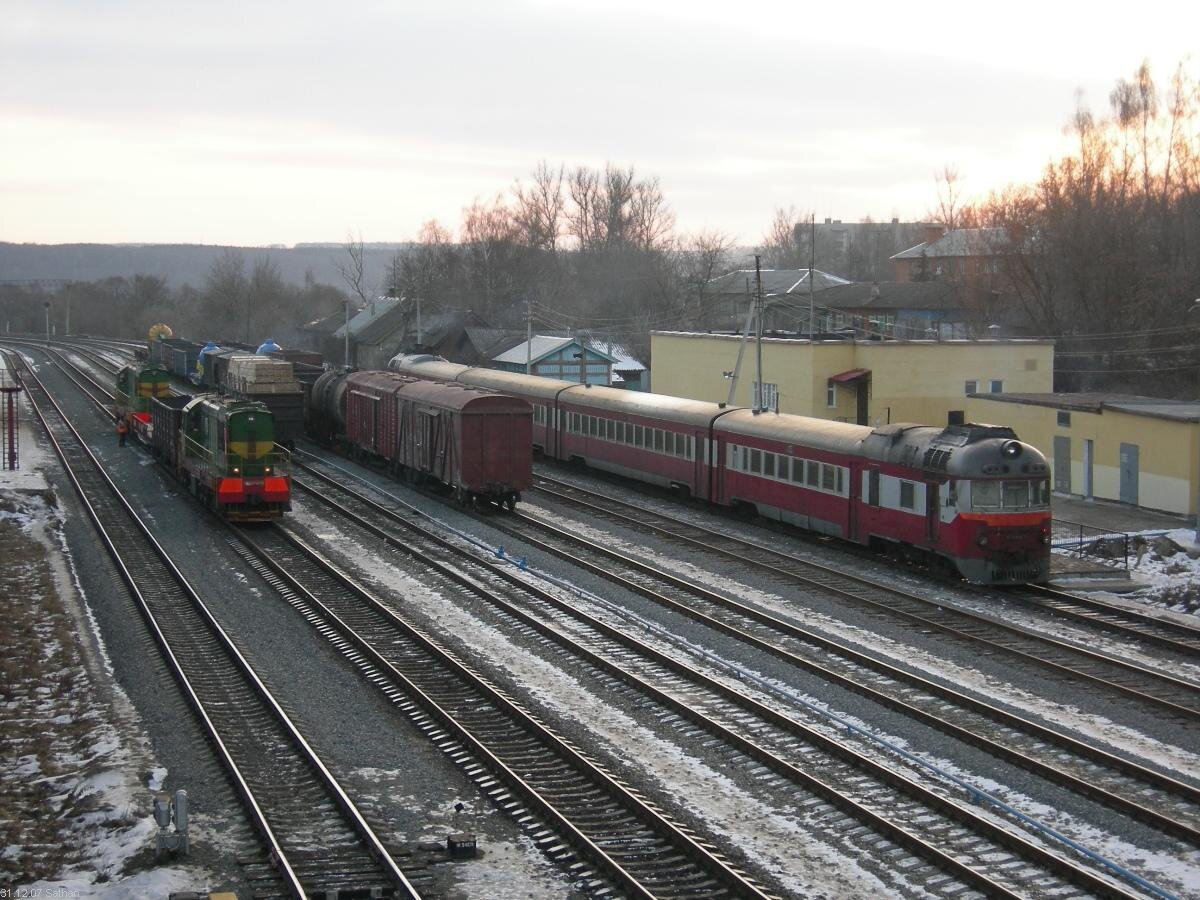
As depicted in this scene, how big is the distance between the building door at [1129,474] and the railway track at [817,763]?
21.3m

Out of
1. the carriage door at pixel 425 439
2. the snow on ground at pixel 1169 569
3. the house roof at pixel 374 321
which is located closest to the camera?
the snow on ground at pixel 1169 569

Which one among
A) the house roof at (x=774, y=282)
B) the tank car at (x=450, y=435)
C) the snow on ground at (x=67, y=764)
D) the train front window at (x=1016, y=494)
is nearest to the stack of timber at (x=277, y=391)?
the tank car at (x=450, y=435)

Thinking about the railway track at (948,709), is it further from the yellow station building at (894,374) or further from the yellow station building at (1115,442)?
the yellow station building at (894,374)

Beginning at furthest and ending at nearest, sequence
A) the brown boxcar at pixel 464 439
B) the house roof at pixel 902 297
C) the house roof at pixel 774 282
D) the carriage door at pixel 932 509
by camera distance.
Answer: the house roof at pixel 774 282
the house roof at pixel 902 297
the brown boxcar at pixel 464 439
the carriage door at pixel 932 509

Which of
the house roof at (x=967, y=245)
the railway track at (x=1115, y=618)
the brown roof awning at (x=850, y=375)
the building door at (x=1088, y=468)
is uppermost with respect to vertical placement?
the house roof at (x=967, y=245)

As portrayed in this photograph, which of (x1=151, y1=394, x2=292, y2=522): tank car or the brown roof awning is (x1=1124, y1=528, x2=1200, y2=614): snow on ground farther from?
the brown roof awning

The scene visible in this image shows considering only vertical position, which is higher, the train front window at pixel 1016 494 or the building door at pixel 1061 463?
the train front window at pixel 1016 494

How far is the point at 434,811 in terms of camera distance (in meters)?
13.3

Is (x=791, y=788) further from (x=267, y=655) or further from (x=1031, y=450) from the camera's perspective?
(x=1031, y=450)

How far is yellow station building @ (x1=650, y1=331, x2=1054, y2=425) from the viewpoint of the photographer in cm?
4909

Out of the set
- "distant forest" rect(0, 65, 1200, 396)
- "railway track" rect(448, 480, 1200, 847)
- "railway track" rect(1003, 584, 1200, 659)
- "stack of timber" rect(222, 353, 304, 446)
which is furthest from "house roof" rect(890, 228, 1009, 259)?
"railway track" rect(448, 480, 1200, 847)

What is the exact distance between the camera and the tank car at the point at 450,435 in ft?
106

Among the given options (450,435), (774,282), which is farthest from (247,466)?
(774,282)

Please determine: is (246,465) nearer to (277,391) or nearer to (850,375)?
(277,391)
